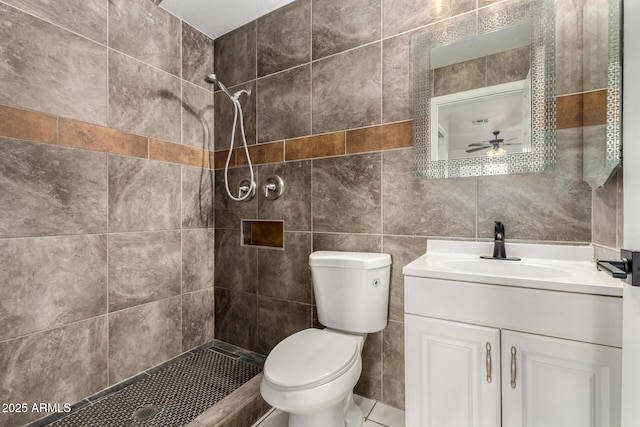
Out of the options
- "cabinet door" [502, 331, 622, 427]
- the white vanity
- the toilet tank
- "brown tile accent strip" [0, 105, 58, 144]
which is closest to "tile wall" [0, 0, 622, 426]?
"brown tile accent strip" [0, 105, 58, 144]

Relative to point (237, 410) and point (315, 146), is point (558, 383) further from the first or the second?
point (315, 146)

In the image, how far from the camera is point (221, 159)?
2092 millimetres

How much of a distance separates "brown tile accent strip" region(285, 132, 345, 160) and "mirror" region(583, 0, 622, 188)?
104cm

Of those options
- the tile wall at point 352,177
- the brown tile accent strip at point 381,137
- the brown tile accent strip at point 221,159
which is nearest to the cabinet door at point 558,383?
the tile wall at point 352,177

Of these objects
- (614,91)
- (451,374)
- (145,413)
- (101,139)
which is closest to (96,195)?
(101,139)

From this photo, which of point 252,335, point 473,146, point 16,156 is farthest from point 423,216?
point 16,156

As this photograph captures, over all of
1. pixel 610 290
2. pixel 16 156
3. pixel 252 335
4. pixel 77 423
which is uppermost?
pixel 16 156

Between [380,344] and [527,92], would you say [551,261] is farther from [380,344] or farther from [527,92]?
[380,344]

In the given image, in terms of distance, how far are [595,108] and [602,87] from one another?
0.09 metres

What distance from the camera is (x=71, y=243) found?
1.41 m

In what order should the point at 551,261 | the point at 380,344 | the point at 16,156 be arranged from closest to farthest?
1. the point at 551,261
2. the point at 16,156
3. the point at 380,344

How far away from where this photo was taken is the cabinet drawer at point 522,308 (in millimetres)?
761

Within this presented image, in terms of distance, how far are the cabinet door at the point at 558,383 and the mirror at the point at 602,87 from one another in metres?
0.55

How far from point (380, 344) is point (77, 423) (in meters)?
1.49
